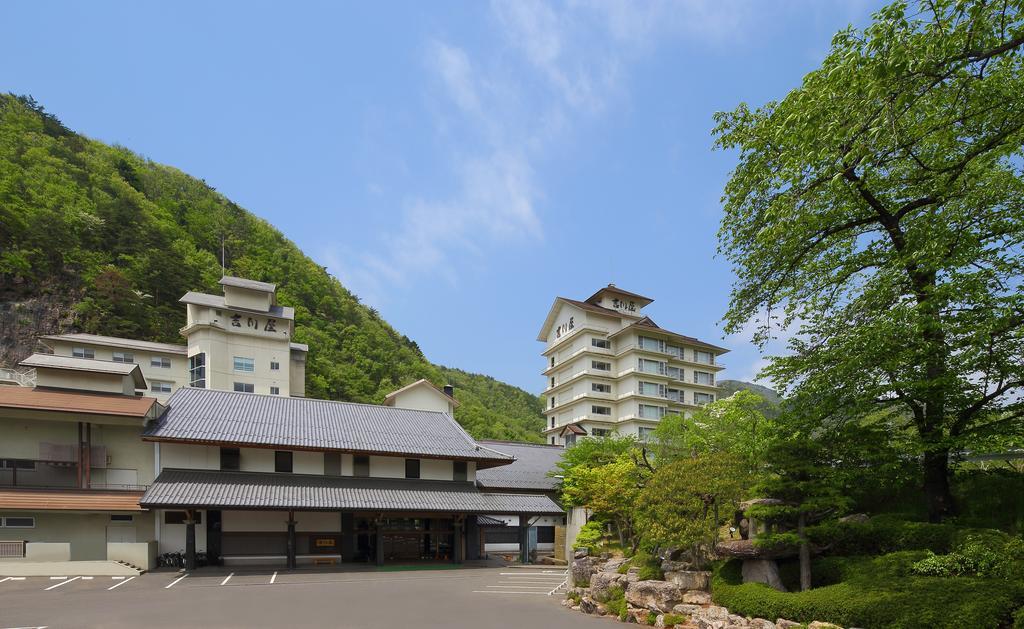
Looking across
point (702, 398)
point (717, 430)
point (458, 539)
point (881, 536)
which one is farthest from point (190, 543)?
point (702, 398)

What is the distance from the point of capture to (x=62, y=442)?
2694cm

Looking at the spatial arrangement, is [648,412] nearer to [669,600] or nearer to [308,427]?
[308,427]

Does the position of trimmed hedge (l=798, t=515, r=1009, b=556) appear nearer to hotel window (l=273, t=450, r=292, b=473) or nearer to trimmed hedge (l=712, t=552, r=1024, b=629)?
trimmed hedge (l=712, t=552, r=1024, b=629)

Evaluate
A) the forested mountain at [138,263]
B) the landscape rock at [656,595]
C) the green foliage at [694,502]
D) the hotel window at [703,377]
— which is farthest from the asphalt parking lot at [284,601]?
the hotel window at [703,377]

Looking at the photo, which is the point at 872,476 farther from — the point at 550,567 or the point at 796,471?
the point at 550,567

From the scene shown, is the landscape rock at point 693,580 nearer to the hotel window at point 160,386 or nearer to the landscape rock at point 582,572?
the landscape rock at point 582,572

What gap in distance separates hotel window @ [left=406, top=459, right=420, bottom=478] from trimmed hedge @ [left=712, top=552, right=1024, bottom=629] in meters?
20.1

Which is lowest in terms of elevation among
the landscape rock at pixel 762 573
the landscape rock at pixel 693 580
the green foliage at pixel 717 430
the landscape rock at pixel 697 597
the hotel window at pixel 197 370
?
the landscape rock at pixel 697 597

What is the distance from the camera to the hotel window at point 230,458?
1086 inches

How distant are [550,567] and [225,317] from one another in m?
37.4

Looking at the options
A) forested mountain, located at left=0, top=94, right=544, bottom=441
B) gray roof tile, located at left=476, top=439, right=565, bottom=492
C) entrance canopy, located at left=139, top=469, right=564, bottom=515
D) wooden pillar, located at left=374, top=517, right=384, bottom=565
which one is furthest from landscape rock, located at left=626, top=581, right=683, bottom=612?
forested mountain, located at left=0, top=94, right=544, bottom=441

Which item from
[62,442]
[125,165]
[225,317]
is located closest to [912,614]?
[62,442]

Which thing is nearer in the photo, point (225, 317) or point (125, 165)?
point (225, 317)

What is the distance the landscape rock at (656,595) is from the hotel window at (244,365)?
4454 cm
